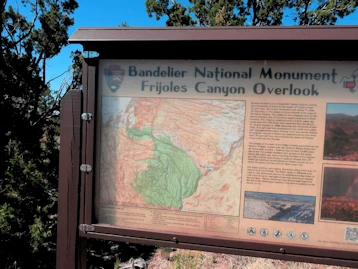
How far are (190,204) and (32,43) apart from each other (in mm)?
11109

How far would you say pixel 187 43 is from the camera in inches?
73.2

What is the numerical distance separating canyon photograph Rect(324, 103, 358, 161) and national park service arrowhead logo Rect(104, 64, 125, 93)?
49.7 inches

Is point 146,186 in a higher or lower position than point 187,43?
lower

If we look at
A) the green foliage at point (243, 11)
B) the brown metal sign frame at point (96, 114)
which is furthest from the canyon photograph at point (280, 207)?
the green foliage at point (243, 11)

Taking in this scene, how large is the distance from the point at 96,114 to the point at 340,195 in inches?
61.0

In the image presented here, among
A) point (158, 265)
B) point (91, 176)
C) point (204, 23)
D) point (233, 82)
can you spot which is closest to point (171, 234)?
point (91, 176)

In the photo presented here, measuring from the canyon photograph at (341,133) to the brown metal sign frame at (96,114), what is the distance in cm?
30

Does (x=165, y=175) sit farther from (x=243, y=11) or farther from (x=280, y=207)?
(x=243, y=11)

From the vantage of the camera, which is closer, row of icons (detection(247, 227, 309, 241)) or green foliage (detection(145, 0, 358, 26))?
row of icons (detection(247, 227, 309, 241))

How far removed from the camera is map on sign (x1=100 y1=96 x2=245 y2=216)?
6.25 feet

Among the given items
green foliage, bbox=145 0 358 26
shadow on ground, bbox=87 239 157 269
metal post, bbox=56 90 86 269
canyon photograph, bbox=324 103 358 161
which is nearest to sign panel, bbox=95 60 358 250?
canyon photograph, bbox=324 103 358 161

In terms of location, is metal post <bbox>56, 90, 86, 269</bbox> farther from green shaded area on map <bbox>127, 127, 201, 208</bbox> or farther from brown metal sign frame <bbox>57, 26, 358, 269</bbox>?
green shaded area on map <bbox>127, 127, 201, 208</bbox>

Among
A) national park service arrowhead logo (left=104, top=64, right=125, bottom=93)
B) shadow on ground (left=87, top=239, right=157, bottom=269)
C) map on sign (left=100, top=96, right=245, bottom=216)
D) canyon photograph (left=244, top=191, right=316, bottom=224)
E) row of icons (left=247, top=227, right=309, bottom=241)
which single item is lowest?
shadow on ground (left=87, top=239, right=157, bottom=269)

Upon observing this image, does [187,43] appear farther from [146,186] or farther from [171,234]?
[171,234]
